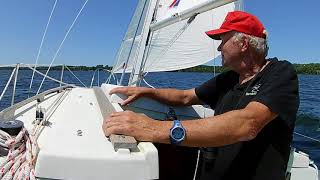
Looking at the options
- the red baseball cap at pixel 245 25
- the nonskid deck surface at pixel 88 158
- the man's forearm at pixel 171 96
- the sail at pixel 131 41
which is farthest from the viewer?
the sail at pixel 131 41

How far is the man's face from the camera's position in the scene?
2.52m

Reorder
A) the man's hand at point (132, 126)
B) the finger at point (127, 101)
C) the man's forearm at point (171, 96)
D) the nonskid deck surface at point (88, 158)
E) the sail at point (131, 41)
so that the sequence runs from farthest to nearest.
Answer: the sail at point (131, 41)
the man's forearm at point (171, 96)
the finger at point (127, 101)
the man's hand at point (132, 126)
the nonskid deck surface at point (88, 158)

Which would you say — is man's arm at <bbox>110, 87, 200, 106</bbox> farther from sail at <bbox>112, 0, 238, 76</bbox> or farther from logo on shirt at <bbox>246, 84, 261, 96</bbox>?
sail at <bbox>112, 0, 238, 76</bbox>

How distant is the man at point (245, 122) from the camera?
193 centimetres

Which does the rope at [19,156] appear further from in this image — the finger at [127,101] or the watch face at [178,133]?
the finger at [127,101]

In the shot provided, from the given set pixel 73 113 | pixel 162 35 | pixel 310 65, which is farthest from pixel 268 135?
pixel 310 65

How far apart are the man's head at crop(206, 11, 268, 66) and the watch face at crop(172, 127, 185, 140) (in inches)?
32.1

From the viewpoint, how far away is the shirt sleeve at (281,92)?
6.88ft

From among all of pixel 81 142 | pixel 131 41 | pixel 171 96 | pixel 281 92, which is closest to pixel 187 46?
pixel 131 41

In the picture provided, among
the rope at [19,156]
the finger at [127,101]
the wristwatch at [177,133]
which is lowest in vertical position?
the finger at [127,101]

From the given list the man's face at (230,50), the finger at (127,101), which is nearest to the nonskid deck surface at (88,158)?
the man's face at (230,50)

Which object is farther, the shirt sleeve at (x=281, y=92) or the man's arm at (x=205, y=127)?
the shirt sleeve at (x=281, y=92)

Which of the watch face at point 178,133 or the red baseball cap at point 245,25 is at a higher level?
the red baseball cap at point 245,25

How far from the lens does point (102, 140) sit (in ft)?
6.10
